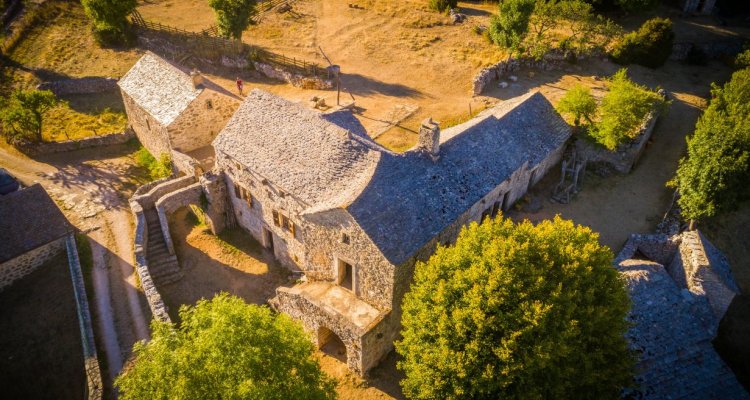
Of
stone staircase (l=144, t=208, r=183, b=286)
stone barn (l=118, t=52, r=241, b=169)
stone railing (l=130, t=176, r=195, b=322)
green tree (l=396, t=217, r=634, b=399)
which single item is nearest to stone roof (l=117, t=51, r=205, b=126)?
stone barn (l=118, t=52, r=241, b=169)

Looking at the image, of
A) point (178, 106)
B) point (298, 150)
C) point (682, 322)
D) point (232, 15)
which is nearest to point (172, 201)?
point (178, 106)

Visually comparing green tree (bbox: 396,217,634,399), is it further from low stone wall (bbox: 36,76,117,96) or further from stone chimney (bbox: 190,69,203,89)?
low stone wall (bbox: 36,76,117,96)

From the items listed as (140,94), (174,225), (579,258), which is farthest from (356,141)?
(140,94)

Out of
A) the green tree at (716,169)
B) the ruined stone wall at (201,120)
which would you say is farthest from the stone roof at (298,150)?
the green tree at (716,169)

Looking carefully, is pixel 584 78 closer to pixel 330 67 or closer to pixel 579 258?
A: pixel 330 67

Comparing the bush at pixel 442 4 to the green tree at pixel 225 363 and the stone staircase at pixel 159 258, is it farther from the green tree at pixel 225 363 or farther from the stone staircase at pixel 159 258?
the green tree at pixel 225 363

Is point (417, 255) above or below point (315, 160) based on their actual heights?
below
